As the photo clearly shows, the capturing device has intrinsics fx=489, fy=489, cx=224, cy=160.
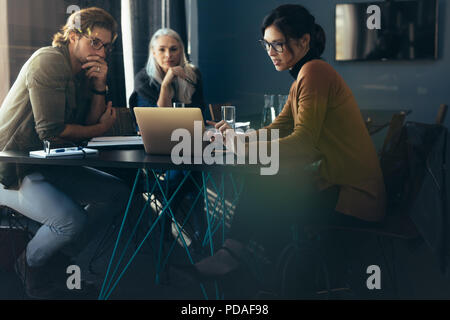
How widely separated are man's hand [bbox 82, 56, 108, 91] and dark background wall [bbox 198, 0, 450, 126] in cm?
304

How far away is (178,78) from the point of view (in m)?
3.43

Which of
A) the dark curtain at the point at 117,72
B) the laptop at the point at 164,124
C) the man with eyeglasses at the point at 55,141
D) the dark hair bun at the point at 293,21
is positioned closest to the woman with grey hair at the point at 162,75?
→ the dark curtain at the point at 117,72

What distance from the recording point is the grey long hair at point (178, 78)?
11.1 ft

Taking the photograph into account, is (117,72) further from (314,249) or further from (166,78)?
(314,249)

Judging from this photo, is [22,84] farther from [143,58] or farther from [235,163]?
[143,58]

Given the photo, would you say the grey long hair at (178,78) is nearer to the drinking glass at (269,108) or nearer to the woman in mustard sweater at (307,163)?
the drinking glass at (269,108)

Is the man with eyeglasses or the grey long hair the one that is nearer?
the man with eyeglasses

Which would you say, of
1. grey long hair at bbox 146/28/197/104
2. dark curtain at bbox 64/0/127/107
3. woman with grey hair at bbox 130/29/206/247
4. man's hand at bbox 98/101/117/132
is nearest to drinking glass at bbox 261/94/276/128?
woman with grey hair at bbox 130/29/206/247

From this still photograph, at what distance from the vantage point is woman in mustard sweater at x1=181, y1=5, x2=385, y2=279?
5.57ft

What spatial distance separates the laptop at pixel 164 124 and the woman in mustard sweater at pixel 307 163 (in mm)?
128

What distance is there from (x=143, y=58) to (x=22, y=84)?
7.37ft

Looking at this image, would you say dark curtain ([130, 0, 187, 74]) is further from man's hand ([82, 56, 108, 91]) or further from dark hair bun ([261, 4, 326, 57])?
dark hair bun ([261, 4, 326, 57])
